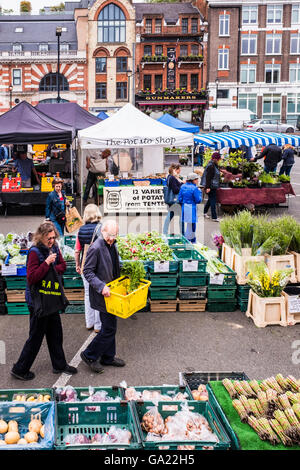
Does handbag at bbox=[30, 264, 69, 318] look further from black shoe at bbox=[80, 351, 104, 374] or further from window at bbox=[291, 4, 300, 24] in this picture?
window at bbox=[291, 4, 300, 24]

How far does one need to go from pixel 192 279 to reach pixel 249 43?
4737 centimetres

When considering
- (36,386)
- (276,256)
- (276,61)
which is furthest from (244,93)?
(36,386)

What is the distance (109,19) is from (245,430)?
5221 centimetres

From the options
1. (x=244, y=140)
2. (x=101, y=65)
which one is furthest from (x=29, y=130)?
(x=101, y=65)

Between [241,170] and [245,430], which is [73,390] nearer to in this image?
[245,430]

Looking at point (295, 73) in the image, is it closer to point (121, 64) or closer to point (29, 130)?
point (121, 64)

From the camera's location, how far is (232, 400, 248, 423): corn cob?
151 inches

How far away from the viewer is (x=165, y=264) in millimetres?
7418

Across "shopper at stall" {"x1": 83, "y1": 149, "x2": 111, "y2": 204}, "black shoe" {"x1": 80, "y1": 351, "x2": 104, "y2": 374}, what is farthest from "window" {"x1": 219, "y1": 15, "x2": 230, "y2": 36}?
"black shoe" {"x1": 80, "y1": 351, "x2": 104, "y2": 374}

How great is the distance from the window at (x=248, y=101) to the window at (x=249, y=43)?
4.05 metres

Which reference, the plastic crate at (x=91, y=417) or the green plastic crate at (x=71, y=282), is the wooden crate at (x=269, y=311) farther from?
the plastic crate at (x=91, y=417)

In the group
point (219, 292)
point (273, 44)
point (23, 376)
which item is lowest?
point (23, 376)

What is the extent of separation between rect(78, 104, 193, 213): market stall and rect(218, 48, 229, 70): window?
36337mm

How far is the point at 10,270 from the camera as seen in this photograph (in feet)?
24.0
